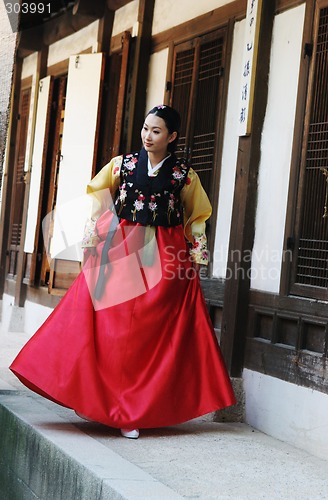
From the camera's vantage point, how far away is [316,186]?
19.0ft

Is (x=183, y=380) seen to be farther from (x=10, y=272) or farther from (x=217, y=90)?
(x=10, y=272)

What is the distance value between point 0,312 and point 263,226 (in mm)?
6312

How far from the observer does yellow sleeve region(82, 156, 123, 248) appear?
5633 millimetres

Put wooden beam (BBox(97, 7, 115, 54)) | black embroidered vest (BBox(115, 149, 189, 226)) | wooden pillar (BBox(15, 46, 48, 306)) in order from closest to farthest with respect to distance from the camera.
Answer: black embroidered vest (BBox(115, 149, 189, 226)) < wooden beam (BBox(97, 7, 115, 54)) < wooden pillar (BBox(15, 46, 48, 306))

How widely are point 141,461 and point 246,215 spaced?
7.02 feet

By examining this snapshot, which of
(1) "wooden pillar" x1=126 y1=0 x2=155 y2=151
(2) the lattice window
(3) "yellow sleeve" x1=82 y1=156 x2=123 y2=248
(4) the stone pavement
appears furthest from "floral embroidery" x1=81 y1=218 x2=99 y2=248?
(1) "wooden pillar" x1=126 y1=0 x2=155 y2=151

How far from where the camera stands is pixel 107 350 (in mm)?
5434

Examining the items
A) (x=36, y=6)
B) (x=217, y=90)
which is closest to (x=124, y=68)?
(x=217, y=90)

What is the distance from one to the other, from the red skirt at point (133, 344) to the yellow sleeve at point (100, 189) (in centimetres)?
5

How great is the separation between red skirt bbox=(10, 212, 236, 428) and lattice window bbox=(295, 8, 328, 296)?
2.31 feet

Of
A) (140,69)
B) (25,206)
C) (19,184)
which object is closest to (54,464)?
(140,69)

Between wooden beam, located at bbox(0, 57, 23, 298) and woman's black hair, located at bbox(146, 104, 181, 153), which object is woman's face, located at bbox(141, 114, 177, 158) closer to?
woman's black hair, located at bbox(146, 104, 181, 153)

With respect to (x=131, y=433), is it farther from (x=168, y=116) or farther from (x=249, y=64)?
(x=249, y=64)

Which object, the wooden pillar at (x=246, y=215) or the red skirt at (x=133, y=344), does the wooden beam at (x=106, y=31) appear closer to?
the wooden pillar at (x=246, y=215)
